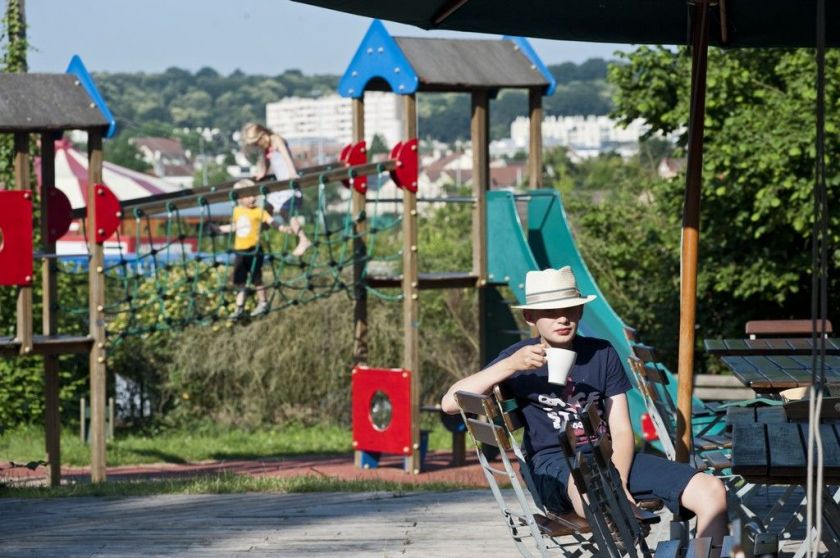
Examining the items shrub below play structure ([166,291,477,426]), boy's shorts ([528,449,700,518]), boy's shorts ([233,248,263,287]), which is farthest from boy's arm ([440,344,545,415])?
shrub below play structure ([166,291,477,426])

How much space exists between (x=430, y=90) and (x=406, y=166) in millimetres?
1054

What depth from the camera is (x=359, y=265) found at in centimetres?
1369

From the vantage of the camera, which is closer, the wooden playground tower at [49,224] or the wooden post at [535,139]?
the wooden playground tower at [49,224]

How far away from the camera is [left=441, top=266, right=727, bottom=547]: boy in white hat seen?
442 cm

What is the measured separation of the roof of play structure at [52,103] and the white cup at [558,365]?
7154 millimetres

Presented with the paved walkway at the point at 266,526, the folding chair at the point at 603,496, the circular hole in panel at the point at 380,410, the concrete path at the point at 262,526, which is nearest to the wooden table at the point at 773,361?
the paved walkway at the point at 266,526

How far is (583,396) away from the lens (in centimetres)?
469

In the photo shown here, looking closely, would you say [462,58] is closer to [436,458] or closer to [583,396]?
[436,458]

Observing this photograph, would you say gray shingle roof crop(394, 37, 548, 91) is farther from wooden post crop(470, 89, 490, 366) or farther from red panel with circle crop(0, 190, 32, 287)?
red panel with circle crop(0, 190, 32, 287)

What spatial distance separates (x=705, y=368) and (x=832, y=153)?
503 cm

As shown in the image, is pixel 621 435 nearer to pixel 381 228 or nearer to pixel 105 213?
pixel 105 213

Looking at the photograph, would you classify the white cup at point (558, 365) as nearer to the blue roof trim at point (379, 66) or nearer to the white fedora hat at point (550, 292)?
the white fedora hat at point (550, 292)

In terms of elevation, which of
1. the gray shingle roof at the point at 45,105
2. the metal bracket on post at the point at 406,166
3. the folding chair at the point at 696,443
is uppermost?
the gray shingle roof at the point at 45,105

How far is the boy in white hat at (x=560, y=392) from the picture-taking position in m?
4.42
